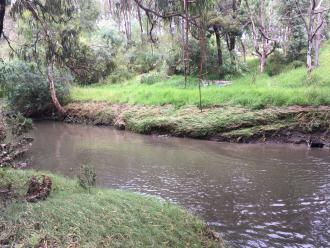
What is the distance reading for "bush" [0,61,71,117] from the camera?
834 inches

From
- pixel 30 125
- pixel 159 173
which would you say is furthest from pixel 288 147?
pixel 30 125

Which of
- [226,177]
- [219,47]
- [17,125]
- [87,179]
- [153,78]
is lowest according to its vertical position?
[226,177]

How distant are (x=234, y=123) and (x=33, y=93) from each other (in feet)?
39.5

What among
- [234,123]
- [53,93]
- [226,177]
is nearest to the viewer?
[226,177]

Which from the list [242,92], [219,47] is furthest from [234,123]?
[219,47]

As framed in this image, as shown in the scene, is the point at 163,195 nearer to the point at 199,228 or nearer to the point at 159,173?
the point at 159,173

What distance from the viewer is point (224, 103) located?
16.6 m

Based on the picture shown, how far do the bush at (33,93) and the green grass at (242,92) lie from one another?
3.71 ft

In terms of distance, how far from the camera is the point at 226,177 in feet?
32.3

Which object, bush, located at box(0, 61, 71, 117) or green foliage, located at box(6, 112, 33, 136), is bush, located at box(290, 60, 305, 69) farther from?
green foliage, located at box(6, 112, 33, 136)

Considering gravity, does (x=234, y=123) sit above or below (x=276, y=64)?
below

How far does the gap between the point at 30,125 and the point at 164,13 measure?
24.6 feet

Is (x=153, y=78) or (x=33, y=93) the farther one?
(x=153, y=78)

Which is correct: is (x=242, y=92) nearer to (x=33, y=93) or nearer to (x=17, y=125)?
(x=17, y=125)
